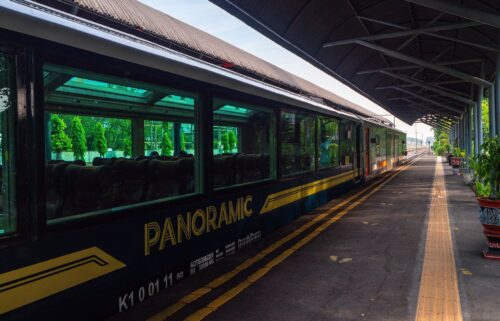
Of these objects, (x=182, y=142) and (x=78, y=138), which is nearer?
(x=78, y=138)

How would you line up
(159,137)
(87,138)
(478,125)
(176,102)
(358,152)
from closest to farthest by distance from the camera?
(87,138), (176,102), (159,137), (358,152), (478,125)

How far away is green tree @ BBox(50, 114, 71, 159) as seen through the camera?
3.13m

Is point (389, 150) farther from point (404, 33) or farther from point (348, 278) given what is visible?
point (348, 278)

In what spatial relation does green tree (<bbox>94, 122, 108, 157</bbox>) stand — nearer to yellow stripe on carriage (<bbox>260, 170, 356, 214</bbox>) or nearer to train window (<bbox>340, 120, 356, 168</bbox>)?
yellow stripe on carriage (<bbox>260, 170, 356, 214</bbox>)

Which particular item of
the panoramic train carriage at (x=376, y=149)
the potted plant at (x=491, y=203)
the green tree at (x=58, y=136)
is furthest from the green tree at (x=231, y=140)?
the panoramic train carriage at (x=376, y=149)

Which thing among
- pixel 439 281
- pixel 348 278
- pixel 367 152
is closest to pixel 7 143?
pixel 348 278

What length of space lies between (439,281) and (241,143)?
2.99 meters

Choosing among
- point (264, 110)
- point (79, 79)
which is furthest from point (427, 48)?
point (79, 79)

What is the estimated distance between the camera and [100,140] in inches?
156

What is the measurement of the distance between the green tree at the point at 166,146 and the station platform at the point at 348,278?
1516 mm

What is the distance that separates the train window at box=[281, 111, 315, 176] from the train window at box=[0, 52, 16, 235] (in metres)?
4.67

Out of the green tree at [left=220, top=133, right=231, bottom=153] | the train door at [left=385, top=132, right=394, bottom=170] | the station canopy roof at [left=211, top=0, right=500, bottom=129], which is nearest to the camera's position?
the green tree at [left=220, top=133, right=231, bottom=153]

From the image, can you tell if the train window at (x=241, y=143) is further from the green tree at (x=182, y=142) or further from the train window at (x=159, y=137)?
the train window at (x=159, y=137)

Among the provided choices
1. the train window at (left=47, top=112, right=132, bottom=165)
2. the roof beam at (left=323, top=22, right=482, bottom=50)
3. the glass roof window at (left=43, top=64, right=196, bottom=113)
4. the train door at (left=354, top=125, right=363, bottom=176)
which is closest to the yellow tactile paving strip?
the glass roof window at (left=43, top=64, right=196, bottom=113)
